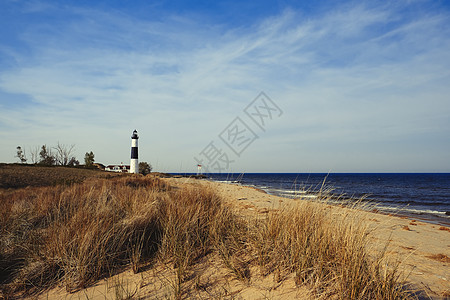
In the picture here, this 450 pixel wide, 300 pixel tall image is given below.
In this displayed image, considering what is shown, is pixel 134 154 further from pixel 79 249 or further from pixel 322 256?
pixel 322 256

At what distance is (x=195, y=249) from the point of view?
3.96 m

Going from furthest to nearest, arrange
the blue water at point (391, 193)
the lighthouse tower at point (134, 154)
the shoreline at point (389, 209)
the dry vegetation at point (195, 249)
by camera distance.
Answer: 1. the lighthouse tower at point (134, 154)
2. the blue water at point (391, 193)
3. the shoreline at point (389, 209)
4. the dry vegetation at point (195, 249)

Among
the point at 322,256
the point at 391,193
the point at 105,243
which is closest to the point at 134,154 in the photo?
the point at 105,243

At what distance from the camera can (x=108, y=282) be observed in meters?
3.51

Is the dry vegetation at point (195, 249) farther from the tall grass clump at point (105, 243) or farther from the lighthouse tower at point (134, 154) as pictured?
the lighthouse tower at point (134, 154)

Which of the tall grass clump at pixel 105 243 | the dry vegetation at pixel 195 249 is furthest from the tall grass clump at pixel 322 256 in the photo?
the tall grass clump at pixel 105 243

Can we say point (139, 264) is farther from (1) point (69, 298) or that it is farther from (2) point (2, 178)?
(2) point (2, 178)

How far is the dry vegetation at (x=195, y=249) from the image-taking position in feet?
9.34

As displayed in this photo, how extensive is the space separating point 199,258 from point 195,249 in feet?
0.46

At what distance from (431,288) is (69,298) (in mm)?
4444

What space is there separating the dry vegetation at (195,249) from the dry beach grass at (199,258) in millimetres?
13

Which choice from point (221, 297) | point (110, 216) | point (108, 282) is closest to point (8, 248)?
point (110, 216)

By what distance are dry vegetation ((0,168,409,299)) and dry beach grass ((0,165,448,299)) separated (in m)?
0.01

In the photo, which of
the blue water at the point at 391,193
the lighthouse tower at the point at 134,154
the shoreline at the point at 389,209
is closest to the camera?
the shoreline at the point at 389,209
